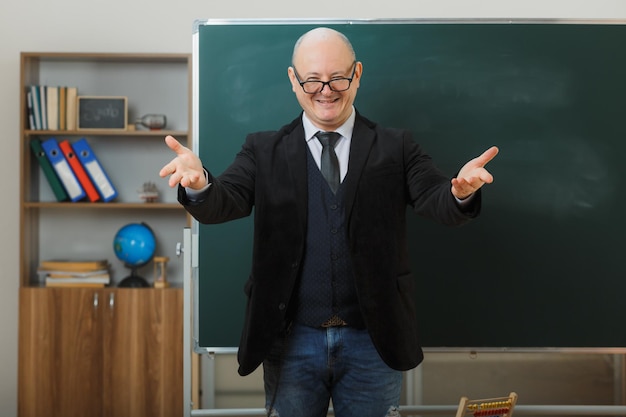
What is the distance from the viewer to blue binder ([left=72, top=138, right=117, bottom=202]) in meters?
3.72

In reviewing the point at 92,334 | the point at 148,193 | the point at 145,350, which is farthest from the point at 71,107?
the point at 145,350

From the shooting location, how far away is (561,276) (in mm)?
2613

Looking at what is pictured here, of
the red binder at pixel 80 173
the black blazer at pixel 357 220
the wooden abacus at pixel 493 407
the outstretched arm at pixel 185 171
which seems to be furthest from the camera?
the red binder at pixel 80 173

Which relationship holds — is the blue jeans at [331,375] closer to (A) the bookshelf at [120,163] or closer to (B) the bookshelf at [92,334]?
(B) the bookshelf at [92,334]

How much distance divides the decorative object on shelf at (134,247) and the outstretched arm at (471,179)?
95.7 inches

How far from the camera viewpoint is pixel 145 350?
3.61m

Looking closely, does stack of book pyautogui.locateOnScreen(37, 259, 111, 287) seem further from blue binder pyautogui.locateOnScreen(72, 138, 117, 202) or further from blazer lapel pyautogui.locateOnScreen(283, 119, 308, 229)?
blazer lapel pyautogui.locateOnScreen(283, 119, 308, 229)

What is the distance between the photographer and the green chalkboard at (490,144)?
2.61m

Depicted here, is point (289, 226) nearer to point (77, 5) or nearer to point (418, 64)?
point (418, 64)

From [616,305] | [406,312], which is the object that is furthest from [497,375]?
[406,312]

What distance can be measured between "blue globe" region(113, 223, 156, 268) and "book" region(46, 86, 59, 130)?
61 cm

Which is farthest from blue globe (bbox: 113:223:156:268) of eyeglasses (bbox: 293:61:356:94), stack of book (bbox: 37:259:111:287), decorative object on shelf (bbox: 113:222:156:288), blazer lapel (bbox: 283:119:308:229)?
eyeglasses (bbox: 293:61:356:94)

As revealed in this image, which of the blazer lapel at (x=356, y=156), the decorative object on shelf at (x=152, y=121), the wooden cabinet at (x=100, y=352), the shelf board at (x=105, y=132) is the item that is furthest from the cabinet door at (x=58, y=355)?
the blazer lapel at (x=356, y=156)

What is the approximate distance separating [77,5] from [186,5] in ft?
1.83
